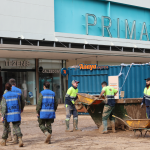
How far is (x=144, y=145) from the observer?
7.90m

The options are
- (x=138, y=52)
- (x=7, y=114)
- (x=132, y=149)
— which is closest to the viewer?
(x=132, y=149)

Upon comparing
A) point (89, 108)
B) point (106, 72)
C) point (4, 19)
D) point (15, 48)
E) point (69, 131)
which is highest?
point (4, 19)

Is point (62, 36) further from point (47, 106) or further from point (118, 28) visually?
point (47, 106)

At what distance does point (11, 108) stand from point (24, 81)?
52.0ft

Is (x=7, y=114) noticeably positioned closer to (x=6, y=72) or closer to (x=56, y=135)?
(x=56, y=135)

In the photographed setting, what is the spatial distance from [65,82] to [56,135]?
632 inches

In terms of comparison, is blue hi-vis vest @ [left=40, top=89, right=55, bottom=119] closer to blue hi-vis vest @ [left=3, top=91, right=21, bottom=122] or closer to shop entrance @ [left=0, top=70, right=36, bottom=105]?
blue hi-vis vest @ [left=3, top=91, right=21, bottom=122]

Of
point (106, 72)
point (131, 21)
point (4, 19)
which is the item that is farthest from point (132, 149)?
point (131, 21)

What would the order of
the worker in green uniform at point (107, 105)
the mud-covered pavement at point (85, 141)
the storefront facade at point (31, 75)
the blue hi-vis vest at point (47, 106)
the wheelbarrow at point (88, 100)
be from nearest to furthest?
the mud-covered pavement at point (85, 141)
the blue hi-vis vest at point (47, 106)
the worker in green uniform at point (107, 105)
the wheelbarrow at point (88, 100)
the storefront facade at point (31, 75)

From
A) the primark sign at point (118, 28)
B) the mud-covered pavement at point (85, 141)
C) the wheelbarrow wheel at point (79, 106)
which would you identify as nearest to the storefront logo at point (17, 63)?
the primark sign at point (118, 28)

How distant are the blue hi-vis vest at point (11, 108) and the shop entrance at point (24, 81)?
48.9 feet

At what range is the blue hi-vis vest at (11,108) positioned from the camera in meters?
7.92

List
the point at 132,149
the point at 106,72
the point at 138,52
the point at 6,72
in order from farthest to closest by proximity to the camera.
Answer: the point at 138,52 → the point at 6,72 → the point at 106,72 → the point at 132,149

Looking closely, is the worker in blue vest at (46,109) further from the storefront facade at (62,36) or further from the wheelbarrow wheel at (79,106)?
the storefront facade at (62,36)
